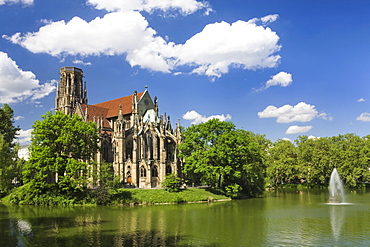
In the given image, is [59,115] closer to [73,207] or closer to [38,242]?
[73,207]

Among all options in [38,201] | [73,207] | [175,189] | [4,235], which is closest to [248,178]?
[175,189]

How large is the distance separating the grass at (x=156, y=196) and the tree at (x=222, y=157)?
3799mm

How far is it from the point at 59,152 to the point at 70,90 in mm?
34141

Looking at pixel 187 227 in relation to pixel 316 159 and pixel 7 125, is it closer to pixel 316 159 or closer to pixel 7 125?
pixel 7 125

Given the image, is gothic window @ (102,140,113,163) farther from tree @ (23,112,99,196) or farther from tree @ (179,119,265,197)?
tree @ (179,119,265,197)

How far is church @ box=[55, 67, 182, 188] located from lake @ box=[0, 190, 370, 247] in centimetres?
2153

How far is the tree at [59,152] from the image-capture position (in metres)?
52.1

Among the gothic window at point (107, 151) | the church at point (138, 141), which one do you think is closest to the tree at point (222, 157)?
the church at point (138, 141)

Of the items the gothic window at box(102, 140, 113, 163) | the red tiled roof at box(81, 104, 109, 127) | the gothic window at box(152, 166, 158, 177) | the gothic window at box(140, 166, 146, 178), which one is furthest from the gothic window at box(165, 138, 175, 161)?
the red tiled roof at box(81, 104, 109, 127)

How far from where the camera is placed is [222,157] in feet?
201

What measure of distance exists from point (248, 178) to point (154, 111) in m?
26.2

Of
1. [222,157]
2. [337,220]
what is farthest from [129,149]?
[337,220]

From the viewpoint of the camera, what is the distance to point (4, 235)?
2962 centimetres

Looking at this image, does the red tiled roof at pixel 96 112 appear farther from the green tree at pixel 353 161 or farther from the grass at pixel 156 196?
the green tree at pixel 353 161
